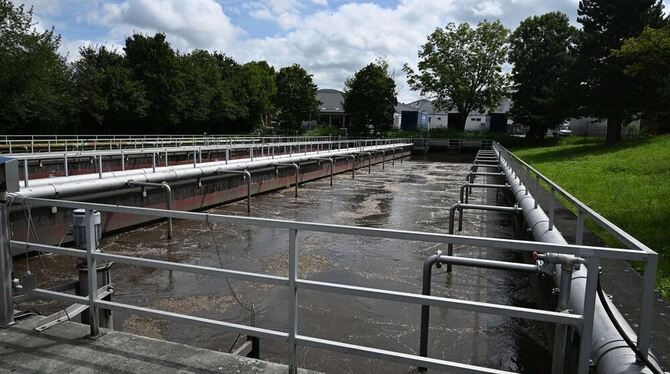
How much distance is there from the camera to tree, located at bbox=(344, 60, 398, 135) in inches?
2282

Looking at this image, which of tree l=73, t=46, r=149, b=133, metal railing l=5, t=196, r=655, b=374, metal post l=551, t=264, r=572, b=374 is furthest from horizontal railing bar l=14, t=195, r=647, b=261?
tree l=73, t=46, r=149, b=133

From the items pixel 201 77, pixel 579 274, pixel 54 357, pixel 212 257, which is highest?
pixel 201 77

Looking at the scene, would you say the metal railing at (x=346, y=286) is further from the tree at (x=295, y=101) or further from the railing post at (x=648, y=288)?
the tree at (x=295, y=101)

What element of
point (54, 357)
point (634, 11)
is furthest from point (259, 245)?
point (634, 11)

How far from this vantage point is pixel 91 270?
12.6 feet

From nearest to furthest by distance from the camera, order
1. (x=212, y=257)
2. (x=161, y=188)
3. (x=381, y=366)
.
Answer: (x=381, y=366) < (x=212, y=257) < (x=161, y=188)

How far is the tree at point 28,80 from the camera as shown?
3200cm

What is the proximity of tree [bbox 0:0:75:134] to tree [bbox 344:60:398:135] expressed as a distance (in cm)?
3116

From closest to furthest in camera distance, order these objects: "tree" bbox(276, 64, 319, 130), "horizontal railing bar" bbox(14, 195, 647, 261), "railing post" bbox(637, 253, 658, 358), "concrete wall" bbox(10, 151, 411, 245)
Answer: "railing post" bbox(637, 253, 658, 358) < "horizontal railing bar" bbox(14, 195, 647, 261) < "concrete wall" bbox(10, 151, 411, 245) < "tree" bbox(276, 64, 319, 130)

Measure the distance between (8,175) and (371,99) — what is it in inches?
2187

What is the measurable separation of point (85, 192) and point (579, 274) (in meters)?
8.83

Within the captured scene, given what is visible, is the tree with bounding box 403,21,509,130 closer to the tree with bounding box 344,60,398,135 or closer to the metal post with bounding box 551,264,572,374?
the tree with bounding box 344,60,398,135

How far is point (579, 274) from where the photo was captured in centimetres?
396

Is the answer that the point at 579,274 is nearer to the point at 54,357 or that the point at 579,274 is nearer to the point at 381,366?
the point at 381,366
